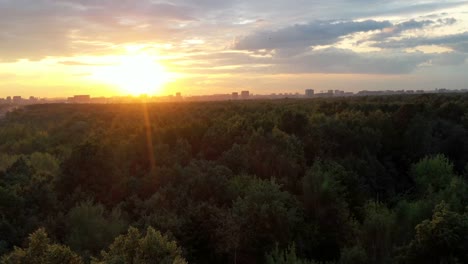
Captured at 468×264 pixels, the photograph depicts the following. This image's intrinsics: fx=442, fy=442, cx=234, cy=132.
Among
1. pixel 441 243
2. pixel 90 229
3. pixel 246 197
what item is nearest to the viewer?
pixel 441 243

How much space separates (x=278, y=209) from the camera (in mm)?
21672

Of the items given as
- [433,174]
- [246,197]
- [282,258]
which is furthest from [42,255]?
[433,174]

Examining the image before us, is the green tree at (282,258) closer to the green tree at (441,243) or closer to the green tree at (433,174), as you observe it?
the green tree at (441,243)

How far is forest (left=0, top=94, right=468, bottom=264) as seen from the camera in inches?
715

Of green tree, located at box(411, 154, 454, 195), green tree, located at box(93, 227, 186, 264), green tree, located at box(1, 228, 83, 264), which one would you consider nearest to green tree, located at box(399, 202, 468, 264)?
green tree, located at box(93, 227, 186, 264)

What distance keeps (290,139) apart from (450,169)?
14.3 metres

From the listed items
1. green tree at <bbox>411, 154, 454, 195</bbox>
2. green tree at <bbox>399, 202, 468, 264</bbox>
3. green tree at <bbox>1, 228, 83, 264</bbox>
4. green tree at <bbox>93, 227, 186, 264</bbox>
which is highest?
green tree at <bbox>1, 228, 83, 264</bbox>

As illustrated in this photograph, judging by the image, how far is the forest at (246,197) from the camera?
18.2 m

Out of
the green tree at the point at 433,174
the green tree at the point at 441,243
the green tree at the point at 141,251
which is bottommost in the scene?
the green tree at the point at 433,174

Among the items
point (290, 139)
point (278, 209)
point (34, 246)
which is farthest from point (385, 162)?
point (34, 246)

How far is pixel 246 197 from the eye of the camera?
22.6m

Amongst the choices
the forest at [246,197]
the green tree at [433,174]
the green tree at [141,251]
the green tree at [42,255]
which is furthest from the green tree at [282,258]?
the green tree at [433,174]

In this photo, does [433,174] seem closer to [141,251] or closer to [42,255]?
[141,251]

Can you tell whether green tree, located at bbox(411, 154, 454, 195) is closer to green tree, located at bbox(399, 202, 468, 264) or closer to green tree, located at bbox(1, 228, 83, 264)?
green tree, located at bbox(399, 202, 468, 264)
